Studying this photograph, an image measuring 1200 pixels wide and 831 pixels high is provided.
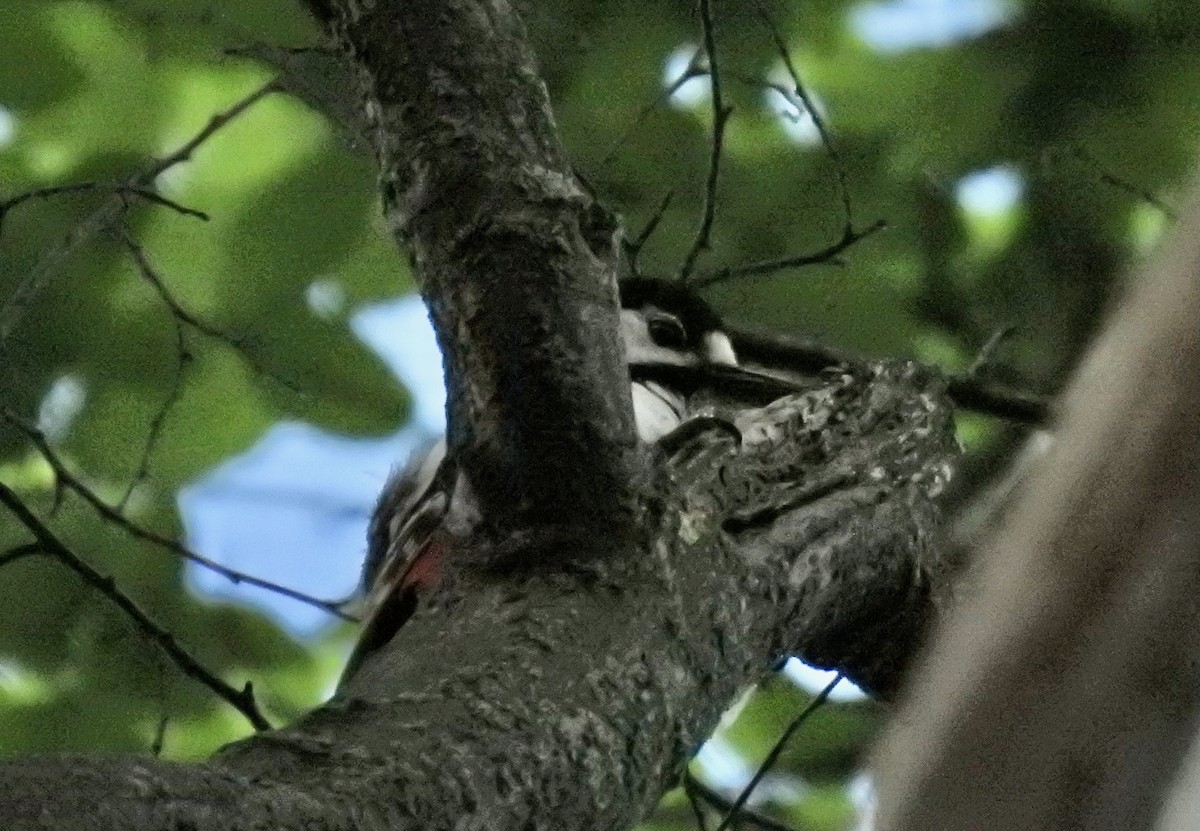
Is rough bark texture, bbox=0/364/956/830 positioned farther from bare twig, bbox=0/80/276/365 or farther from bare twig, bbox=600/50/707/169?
bare twig, bbox=0/80/276/365

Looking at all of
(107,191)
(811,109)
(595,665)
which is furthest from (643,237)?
(595,665)

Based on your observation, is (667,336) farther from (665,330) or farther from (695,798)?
(695,798)

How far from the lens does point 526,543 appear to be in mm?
1127

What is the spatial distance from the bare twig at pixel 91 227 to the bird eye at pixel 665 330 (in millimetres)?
493

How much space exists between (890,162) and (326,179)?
26.6 inches

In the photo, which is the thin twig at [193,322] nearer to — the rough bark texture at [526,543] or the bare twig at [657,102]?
the bare twig at [657,102]

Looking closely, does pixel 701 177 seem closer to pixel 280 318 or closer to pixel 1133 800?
pixel 280 318

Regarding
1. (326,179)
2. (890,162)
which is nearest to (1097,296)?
(890,162)

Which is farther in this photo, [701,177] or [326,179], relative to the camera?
[701,177]

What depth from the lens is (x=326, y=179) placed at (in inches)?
71.4

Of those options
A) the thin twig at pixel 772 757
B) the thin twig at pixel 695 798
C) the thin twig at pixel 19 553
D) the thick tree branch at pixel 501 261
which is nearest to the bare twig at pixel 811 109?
the thin twig at pixel 772 757

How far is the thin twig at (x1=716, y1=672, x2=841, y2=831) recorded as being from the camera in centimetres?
173

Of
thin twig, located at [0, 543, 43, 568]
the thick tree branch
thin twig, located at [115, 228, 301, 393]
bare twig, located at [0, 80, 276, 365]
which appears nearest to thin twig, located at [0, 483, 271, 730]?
thin twig, located at [0, 543, 43, 568]

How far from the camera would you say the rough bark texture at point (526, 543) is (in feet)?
3.12
